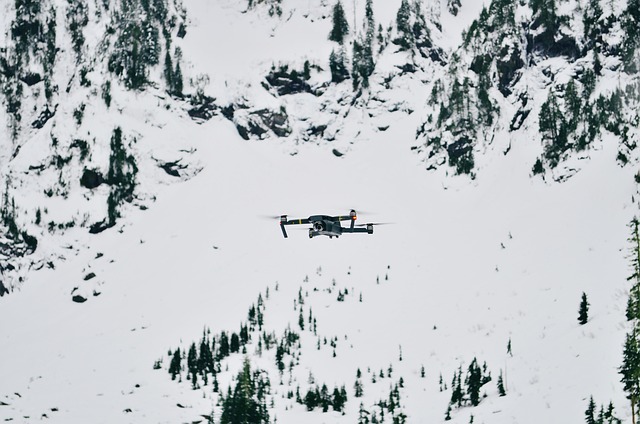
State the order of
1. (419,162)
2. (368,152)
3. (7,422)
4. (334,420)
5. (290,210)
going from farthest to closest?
(368,152) < (419,162) < (290,210) < (7,422) < (334,420)

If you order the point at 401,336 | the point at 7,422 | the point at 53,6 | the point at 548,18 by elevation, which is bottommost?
the point at 7,422

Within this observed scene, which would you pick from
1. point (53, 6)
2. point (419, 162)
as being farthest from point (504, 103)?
point (53, 6)

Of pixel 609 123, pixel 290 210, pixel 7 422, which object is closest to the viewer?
pixel 7 422

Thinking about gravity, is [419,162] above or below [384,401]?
above

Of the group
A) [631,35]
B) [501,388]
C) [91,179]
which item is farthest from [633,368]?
[91,179]

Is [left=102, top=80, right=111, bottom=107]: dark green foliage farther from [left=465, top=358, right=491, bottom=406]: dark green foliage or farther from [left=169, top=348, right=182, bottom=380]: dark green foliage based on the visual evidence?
[left=465, top=358, right=491, bottom=406]: dark green foliage

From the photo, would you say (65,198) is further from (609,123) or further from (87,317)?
(609,123)

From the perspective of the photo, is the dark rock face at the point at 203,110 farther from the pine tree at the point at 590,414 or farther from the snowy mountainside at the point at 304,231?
the pine tree at the point at 590,414
